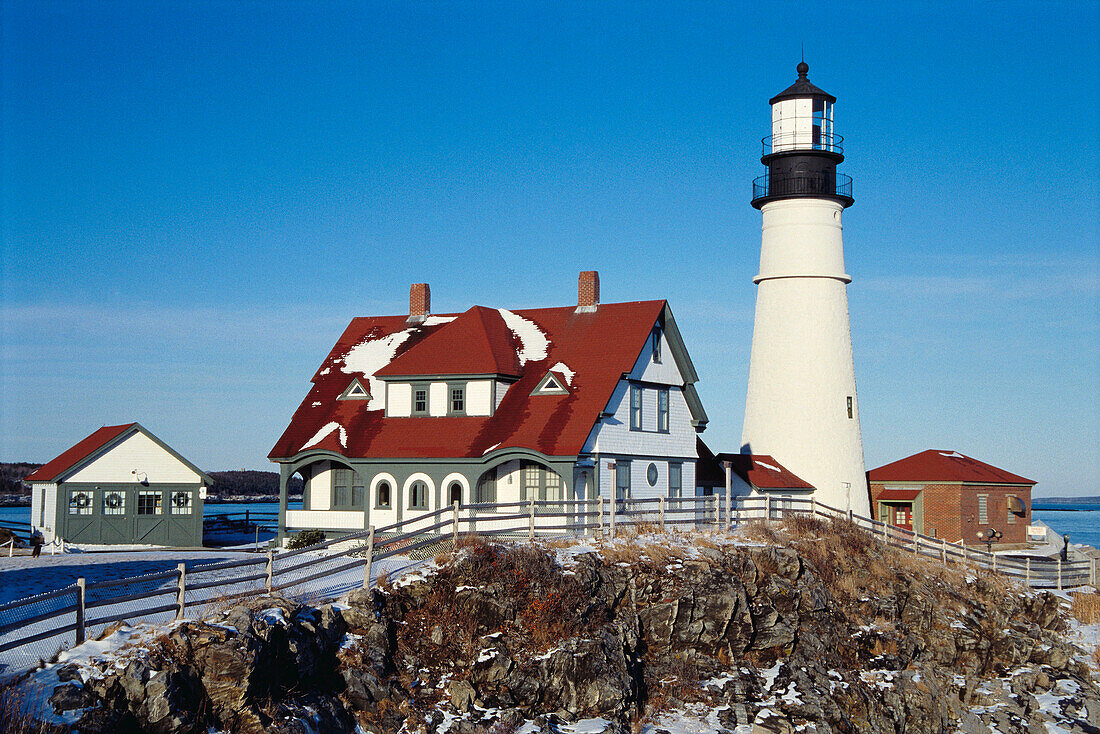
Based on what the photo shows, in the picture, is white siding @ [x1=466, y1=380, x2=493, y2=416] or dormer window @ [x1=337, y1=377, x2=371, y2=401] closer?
white siding @ [x1=466, y1=380, x2=493, y2=416]

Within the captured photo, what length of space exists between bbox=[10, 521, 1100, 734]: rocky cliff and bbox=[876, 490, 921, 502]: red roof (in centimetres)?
1166

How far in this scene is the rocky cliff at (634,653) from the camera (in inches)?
602

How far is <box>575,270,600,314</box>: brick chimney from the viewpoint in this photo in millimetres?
36812

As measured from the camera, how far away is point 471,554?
22.1m

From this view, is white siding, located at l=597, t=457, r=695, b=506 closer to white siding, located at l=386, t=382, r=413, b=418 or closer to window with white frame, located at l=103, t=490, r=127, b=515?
white siding, located at l=386, t=382, r=413, b=418

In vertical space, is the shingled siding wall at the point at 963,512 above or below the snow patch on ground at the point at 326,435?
below

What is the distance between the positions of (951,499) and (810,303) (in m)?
10.3

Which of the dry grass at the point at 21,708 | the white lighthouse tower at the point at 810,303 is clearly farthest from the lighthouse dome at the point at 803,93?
the dry grass at the point at 21,708

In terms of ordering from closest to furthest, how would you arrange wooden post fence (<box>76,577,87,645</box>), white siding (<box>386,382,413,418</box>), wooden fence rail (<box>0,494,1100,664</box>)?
wooden post fence (<box>76,577,87,645</box>) → wooden fence rail (<box>0,494,1100,664</box>) → white siding (<box>386,382,413,418</box>)

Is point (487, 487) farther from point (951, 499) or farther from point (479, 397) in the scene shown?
point (951, 499)

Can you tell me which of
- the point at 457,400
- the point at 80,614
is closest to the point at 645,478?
the point at 457,400

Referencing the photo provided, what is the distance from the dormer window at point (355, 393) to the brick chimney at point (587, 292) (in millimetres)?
7750

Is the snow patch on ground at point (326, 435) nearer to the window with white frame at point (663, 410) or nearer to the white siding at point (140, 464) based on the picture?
the white siding at point (140, 464)

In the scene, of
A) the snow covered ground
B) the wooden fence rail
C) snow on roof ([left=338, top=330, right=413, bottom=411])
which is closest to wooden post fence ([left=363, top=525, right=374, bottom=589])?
the wooden fence rail
